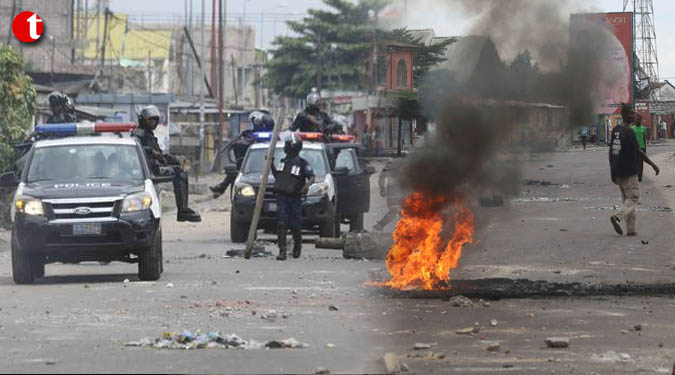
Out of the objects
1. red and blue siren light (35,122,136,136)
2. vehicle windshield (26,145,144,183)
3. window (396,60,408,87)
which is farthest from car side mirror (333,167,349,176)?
vehicle windshield (26,145,144,183)

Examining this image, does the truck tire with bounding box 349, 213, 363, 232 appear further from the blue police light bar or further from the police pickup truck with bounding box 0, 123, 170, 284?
the police pickup truck with bounding box 0, 123, 170, 284

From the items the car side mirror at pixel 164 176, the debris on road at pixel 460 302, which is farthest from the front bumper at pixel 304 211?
the debris on road at pixel 460 302

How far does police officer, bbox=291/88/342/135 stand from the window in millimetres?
8011

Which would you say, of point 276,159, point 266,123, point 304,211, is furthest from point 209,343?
point 266,123

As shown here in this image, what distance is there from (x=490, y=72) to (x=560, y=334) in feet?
20.9

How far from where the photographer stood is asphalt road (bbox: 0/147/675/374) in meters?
9.27

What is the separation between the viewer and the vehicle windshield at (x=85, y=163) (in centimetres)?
1622

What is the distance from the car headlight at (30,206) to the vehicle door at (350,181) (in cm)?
879

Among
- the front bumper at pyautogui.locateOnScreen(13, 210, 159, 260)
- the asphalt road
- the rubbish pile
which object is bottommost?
the asphalt road

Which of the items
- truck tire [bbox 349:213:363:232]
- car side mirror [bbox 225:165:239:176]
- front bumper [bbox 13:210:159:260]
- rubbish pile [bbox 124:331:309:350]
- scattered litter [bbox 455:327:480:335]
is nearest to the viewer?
rubbish pile [bbox 124:331:309:350]

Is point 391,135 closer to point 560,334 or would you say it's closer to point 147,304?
point 147,304

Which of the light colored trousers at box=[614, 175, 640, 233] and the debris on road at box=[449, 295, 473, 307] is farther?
the light colored trousers at box=[614, 175, 640, 233]

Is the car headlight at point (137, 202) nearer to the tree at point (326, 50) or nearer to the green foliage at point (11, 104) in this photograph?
the tree at point (326, 50)

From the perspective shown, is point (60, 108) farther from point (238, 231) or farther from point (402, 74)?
point (402, 74)
